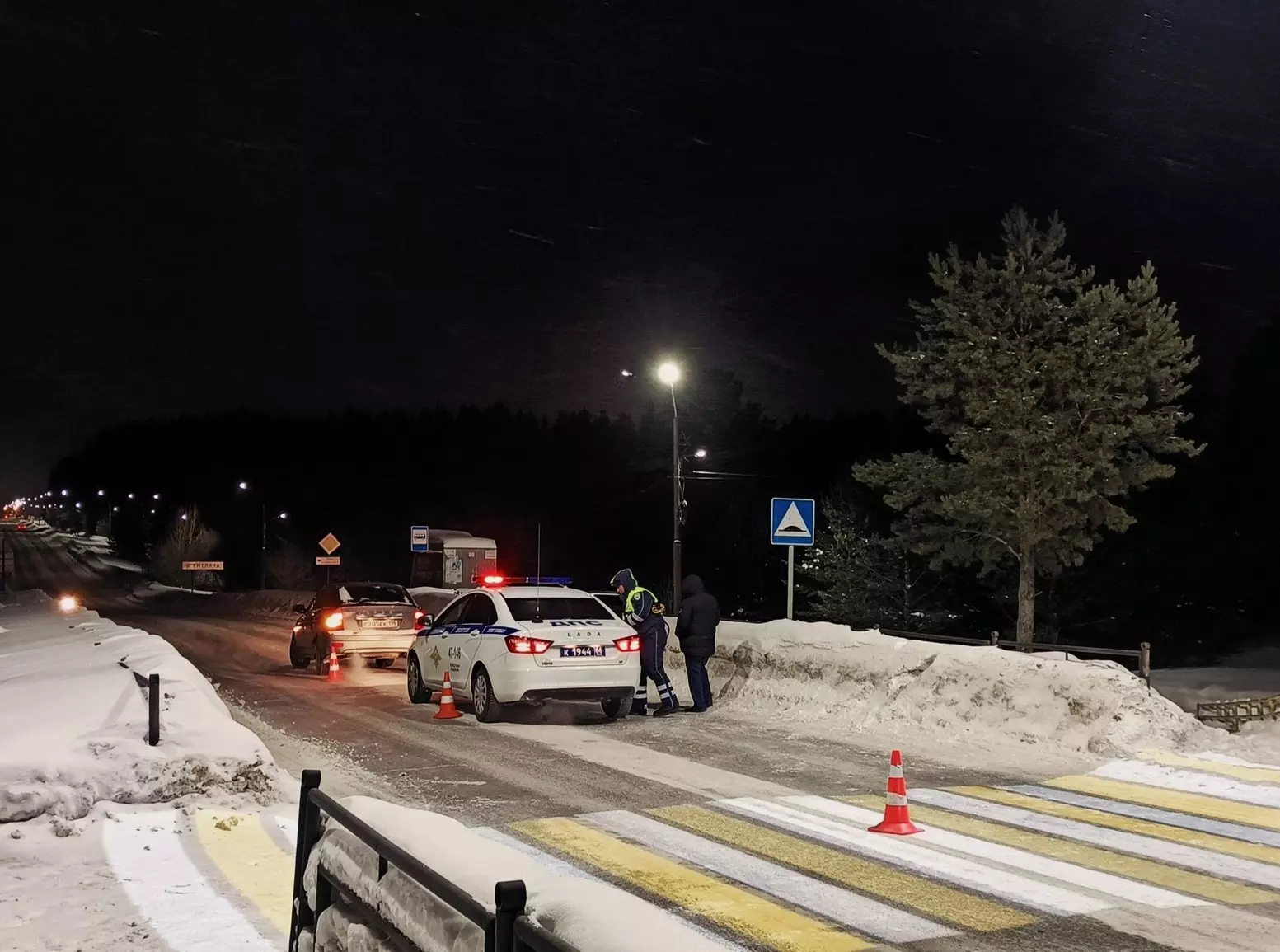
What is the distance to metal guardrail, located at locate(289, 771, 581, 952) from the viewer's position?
2867mm

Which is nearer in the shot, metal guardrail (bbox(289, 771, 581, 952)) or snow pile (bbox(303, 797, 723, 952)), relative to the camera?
metal guardrail (bbox(289, 771, 581, 952))

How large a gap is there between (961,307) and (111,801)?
95.1 ft

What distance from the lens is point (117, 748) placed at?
9273 millimetres

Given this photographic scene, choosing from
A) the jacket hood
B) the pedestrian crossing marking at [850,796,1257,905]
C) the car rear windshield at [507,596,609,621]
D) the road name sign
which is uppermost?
the road name sign

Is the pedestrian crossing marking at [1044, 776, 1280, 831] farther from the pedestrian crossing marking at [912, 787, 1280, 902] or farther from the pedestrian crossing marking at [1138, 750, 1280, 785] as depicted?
the pedestrian crossing marking at [1138, 750, 1280, 785]

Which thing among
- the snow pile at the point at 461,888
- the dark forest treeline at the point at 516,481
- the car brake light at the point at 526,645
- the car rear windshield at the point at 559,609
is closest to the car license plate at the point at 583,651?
the car brake light at the point at 526,645

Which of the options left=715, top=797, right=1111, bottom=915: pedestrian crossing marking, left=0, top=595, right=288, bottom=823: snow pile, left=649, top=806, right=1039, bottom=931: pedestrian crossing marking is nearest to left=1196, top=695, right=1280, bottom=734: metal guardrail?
left=715, top=797, right=1111, bottom=915: pedestrian crossing marking

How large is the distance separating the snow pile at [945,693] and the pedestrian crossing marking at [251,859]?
25.5ft

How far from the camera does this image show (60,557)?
132000 mm

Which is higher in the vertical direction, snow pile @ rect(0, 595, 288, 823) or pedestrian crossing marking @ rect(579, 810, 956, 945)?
snow pile @ rect(0, 595, 288, 823)

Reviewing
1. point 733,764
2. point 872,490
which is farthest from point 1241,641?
point 733,764

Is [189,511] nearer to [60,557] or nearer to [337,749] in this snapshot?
[60,557]

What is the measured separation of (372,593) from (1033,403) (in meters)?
18.3

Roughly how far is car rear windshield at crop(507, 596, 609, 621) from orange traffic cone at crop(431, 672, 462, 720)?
1.54 meters
